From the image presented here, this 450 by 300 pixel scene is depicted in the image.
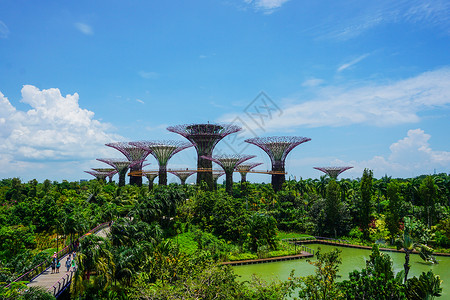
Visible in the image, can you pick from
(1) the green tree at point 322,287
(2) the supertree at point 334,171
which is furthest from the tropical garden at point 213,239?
(2) the supertree at point 334,171

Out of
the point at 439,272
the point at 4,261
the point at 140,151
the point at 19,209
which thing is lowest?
the point at 439,272

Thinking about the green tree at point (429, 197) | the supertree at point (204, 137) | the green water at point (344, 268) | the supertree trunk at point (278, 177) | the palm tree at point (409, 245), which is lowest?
the green water at point (344, 268)

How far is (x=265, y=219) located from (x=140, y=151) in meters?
38.6

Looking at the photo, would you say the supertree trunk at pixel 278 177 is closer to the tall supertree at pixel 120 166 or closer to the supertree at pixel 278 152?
the supertree at pixel 278 152

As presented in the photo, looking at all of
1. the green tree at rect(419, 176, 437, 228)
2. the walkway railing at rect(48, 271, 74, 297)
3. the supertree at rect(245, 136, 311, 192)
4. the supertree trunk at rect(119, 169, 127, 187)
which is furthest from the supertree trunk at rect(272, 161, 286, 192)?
the walkway railing at rect(48, 271, 74, 297)

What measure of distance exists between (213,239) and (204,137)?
2343 centimetres

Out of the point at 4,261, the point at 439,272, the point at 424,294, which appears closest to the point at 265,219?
the point at 439,272

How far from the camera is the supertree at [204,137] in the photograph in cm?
5338

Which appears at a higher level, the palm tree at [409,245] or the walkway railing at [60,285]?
the palm tree at [409,245]

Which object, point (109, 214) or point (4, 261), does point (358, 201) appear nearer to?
point (109, 214)

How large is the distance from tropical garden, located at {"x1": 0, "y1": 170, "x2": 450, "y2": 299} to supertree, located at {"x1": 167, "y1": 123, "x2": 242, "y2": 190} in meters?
5.84

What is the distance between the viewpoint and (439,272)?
1008 inches

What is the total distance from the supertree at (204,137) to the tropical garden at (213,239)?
5.84 m

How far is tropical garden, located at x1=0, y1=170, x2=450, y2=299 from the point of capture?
1573cm
